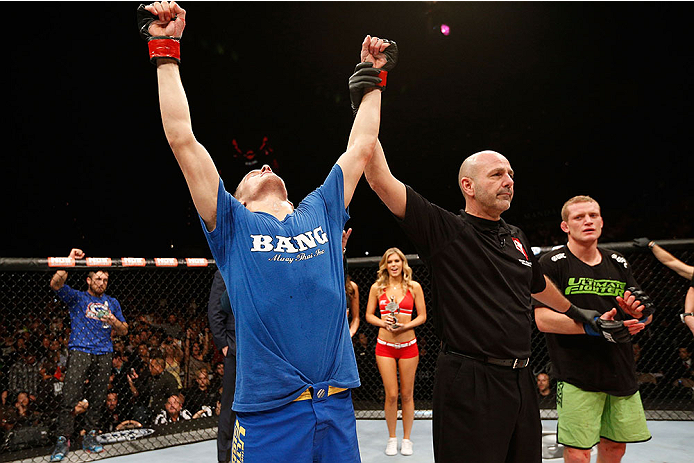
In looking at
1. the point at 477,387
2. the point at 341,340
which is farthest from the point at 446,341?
the point at 341,340

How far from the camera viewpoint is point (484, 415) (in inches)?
70.9

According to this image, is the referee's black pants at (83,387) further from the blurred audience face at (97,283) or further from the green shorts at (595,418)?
the green shorts at (595,418)

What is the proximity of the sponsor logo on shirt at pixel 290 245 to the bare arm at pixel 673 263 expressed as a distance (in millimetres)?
3429

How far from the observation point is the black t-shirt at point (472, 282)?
188cm

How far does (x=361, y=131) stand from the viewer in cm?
174

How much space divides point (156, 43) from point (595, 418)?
2610 millimetres

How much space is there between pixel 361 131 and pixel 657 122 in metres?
9.86

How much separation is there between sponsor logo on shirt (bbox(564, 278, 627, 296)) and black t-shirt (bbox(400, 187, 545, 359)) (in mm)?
816

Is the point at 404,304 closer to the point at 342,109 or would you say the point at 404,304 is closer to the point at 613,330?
the point at 613,330

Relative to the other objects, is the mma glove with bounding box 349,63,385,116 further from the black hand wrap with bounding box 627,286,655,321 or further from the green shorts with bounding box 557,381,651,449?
the green shorts with bounding box 557,381,651,449

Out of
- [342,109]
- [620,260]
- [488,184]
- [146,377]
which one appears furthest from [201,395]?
[342,109]

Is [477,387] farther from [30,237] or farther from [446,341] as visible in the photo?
[30,237]

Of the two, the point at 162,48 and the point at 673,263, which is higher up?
the point at 162,48

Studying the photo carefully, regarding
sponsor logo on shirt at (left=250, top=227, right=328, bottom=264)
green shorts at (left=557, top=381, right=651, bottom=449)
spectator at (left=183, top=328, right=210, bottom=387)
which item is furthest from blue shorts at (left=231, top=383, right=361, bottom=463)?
spectator at (left=183, top=328, right=210, bottom=387)
